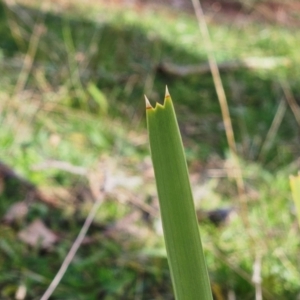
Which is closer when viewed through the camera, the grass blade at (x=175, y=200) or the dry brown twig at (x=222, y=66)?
the grass blade at (x=175, y=200)

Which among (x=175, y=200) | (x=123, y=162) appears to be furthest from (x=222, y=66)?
(x=175, y=200)

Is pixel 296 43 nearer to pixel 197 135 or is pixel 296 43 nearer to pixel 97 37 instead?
pixel 97 37

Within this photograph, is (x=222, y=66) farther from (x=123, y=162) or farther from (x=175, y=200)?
(x=175, y=200)

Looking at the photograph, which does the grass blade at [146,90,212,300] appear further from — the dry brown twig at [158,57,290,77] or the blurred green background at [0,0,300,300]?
the dry brown twig at [158,57,290,77]

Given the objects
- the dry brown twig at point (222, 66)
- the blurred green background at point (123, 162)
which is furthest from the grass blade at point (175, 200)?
the dry brown twig at point (222, 66)

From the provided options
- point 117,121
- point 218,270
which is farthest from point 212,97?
point 218,270

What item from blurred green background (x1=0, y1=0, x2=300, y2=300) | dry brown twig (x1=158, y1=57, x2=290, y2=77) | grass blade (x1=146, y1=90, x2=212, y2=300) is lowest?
grass blade (x1=146, y1=90, x2=212, y2=300)

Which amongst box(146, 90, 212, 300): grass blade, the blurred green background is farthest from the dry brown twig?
box(146, 90, 212, 300): grass blade

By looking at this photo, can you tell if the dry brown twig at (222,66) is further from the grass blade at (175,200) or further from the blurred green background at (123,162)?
the grass blade at (175,200)
